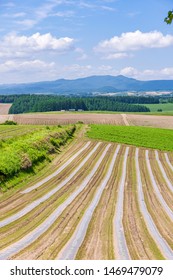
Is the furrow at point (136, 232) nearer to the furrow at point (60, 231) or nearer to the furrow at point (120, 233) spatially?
the furrow at point (120, 233)

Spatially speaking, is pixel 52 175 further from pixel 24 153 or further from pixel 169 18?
pixel 169 18

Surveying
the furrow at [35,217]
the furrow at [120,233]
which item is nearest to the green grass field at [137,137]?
the furrow at [35,217]

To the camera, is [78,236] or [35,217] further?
[35,217]

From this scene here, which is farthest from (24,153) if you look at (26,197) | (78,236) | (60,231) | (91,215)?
(78,236)

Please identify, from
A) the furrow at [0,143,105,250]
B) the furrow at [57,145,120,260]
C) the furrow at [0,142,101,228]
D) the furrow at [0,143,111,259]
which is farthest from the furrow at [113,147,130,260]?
the furrow at [0,142,101,228]

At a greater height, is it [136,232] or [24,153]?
[24,153]

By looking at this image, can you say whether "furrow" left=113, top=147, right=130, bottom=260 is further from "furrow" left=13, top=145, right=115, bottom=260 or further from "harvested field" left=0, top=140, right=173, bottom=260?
"furrow" left=13, top=145, right=115, bottom=260
